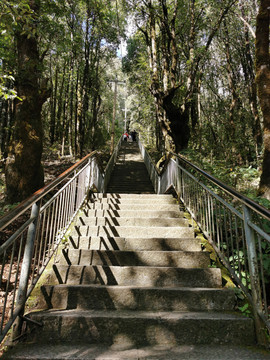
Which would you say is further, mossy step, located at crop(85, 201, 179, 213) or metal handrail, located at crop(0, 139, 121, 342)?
mossy step, located at crop(85, 201, 179, 213)

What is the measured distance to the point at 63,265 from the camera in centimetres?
247

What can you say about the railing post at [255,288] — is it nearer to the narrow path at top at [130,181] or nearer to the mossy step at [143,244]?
the mossy step at [143,244]

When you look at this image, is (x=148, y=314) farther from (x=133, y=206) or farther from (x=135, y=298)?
(x=133, y=206)

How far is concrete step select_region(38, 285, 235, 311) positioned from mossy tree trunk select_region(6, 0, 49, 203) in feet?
11.4

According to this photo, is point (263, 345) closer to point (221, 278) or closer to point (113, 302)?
point (221, 278)

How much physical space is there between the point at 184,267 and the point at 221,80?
17.1 metres

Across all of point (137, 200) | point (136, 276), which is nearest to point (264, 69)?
point (137, 200)

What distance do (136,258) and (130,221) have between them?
2.93 ft

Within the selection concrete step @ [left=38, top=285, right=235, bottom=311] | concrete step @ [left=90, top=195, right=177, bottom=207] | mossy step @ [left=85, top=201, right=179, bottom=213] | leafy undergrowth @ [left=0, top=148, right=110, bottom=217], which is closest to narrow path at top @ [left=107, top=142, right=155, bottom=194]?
leafy undergrowth @ [left=0, top=148, right=110, bottom=217]

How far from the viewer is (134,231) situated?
10.5 feet

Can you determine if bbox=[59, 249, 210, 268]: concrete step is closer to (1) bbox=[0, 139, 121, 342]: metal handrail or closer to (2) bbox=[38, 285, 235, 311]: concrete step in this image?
(1) bbox=[0, 139, 121, 342]: metal handrail

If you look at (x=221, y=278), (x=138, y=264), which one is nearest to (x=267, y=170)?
(x=221, y=278)

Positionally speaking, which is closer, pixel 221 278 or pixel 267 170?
pixel 221 278

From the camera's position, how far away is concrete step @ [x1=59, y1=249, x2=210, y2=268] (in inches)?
104
